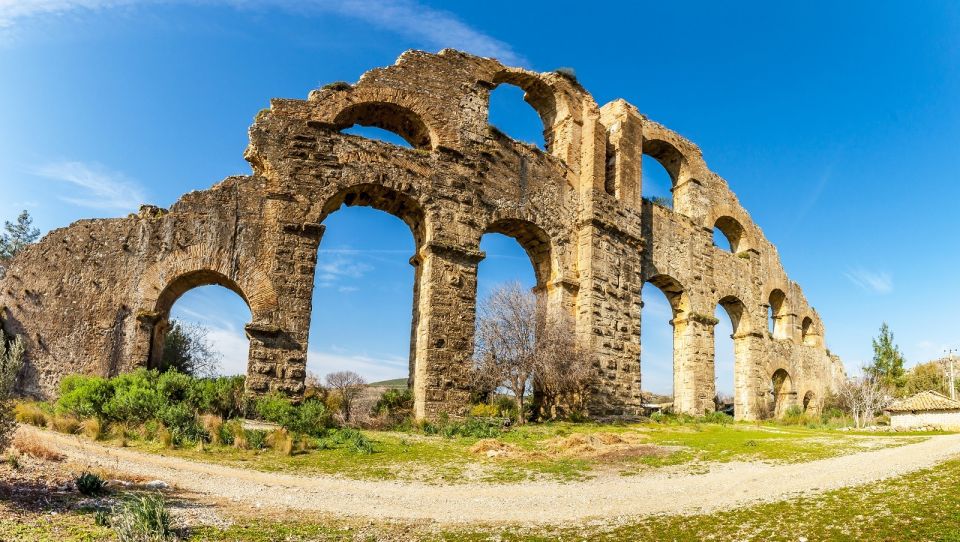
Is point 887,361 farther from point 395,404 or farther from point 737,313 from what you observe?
point 395,404

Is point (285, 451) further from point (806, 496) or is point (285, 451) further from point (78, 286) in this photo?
point (806, 496)

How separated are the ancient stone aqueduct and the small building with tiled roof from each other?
7.87 metres

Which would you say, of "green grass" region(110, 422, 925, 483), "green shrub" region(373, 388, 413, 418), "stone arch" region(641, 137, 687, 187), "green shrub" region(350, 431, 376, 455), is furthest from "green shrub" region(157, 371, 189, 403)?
"stone arch" region(641, 137, 687, 187)

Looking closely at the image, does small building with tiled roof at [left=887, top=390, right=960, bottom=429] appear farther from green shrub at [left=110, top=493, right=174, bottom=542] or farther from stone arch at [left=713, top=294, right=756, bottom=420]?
green shrub at [left=110, top=493, right=174, bottom=542]

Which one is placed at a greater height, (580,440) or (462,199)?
(462,199)

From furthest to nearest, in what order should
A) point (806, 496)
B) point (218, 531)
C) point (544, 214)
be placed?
point (544, 214) → point (806, 496) → point (218, 531)

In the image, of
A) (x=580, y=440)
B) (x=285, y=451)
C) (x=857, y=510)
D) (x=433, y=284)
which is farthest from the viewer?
(x=433, y=284)

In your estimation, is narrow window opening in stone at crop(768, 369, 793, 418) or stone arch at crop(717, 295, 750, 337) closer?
stone arch at crop(717, 295, 750, 337)

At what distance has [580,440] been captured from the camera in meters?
11.0

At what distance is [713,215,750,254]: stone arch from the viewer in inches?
919

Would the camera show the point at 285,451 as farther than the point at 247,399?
No

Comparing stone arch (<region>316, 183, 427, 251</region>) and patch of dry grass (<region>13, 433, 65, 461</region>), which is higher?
stone arch (<region>316, 183, 427, 251</region>)

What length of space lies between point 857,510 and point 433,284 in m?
9.47

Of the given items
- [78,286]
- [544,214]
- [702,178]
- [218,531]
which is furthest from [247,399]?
[702,178]
